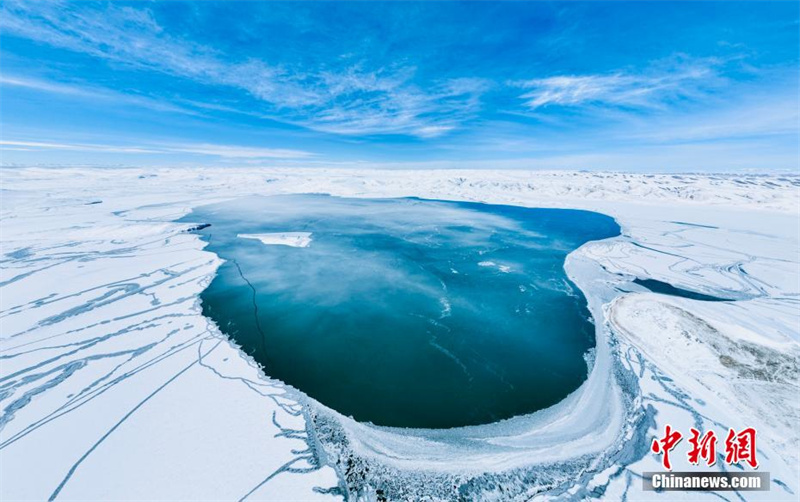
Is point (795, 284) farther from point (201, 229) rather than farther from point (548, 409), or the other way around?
point (201, 229)

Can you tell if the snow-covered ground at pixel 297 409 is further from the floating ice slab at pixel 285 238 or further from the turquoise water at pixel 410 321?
the floating ice slab at pixel 285 238

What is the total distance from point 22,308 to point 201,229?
33.5 ft

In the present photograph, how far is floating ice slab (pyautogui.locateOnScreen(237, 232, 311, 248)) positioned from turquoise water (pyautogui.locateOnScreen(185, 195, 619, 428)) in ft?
1.77

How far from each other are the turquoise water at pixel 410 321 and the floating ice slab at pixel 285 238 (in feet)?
1.77

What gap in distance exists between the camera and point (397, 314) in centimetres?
742

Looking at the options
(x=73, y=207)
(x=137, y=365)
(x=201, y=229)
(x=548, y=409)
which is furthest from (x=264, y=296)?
(x=73, y=207)

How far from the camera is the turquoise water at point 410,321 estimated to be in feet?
16.1

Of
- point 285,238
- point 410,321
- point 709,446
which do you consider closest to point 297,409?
point 410,321

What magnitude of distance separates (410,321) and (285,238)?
32.8 feet

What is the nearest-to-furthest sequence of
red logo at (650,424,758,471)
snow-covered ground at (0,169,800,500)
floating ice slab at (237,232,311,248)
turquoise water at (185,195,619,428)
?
snow-covered ground at (0,169,800,500) → red logo at (650,424,758,471) → turquoise water at (185,195,619,428) → floating ice slab at (237,232,311,248)

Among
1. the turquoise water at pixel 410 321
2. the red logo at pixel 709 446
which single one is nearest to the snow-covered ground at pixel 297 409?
the red logo at pixel 709 446

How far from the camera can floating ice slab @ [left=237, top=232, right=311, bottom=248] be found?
13516mm

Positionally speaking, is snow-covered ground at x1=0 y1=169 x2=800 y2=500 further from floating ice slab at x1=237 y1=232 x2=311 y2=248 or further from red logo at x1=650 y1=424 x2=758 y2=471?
floating ice slab at x1=237 y1=232 x2=311 y2=248

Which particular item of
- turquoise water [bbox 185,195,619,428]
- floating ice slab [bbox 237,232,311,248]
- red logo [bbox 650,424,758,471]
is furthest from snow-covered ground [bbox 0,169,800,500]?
floating ice slab [bbox 237,232,311,248]
